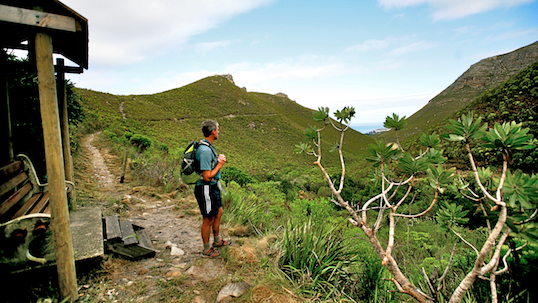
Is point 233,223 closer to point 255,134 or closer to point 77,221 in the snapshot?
point 77,221

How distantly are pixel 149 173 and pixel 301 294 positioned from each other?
20.5 ft

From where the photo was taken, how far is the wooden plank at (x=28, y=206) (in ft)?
7.99

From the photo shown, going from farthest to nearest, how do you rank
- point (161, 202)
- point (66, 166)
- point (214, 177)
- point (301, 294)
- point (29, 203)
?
point (161, 202), point (66, 166), point (214, 177), point (29, 203), point (301, 294)

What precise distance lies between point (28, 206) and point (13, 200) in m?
0.30

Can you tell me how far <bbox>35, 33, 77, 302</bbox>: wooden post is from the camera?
6.79ft

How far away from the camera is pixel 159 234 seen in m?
4.31

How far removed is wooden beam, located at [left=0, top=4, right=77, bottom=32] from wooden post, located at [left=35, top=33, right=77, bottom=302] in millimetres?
108

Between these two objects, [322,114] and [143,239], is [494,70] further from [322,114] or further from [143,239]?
[143,239]

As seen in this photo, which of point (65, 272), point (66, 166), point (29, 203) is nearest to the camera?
point (65, 272)

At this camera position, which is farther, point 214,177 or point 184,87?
point 184,87

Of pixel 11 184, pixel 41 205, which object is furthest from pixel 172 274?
pixel 11 184

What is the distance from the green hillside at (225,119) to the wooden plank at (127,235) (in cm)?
2796

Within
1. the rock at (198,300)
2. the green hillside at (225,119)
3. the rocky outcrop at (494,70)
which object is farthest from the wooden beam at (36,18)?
the rocky outcrop at (494,70)

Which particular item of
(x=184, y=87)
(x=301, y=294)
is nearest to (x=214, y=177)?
(x=301, y=294)
